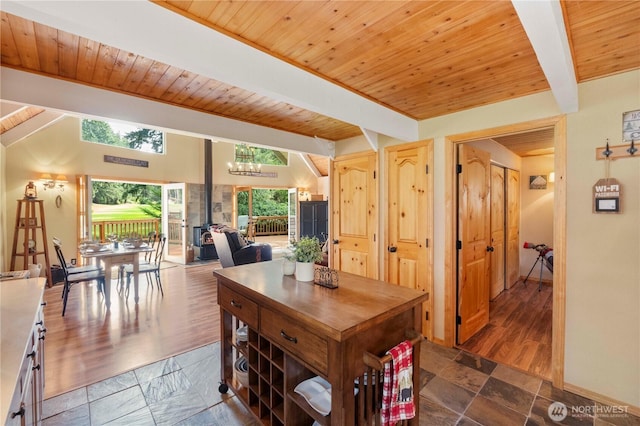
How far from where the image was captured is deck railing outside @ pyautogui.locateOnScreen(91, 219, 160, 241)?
8.15 m

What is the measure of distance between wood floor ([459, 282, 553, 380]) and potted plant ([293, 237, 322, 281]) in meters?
2.10

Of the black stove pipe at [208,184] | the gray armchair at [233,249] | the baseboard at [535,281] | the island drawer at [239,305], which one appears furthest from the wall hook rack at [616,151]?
the black stove pipe at [208,184]

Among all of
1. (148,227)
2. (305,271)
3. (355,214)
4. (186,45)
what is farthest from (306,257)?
(148,227)

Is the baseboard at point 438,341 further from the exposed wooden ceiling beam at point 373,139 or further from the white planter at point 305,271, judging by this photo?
the exposed wooden ceiling beam at point 373,139

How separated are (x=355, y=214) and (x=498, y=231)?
248cm

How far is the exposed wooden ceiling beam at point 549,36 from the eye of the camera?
3.75 feet

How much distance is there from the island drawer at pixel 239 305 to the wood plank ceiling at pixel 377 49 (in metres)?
1.49

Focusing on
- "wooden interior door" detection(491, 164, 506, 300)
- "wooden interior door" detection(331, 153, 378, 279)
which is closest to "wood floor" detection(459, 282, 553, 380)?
"wooden interior door" detection(491, 164, 506, 300)

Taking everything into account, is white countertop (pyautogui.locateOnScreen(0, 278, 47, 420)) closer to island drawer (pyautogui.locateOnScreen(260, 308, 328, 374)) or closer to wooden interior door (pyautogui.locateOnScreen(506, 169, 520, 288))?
island drawer (pyautogui.locateOnScreen(260, 308, 328, 374))

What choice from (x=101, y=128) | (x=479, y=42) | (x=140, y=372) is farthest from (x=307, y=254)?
(x=101, y=128)

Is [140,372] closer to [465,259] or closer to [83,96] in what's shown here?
[83,96]

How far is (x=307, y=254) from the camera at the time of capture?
6.41ft

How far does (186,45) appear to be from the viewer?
1.48 meters

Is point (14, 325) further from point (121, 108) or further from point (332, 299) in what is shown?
point (121, 108)
